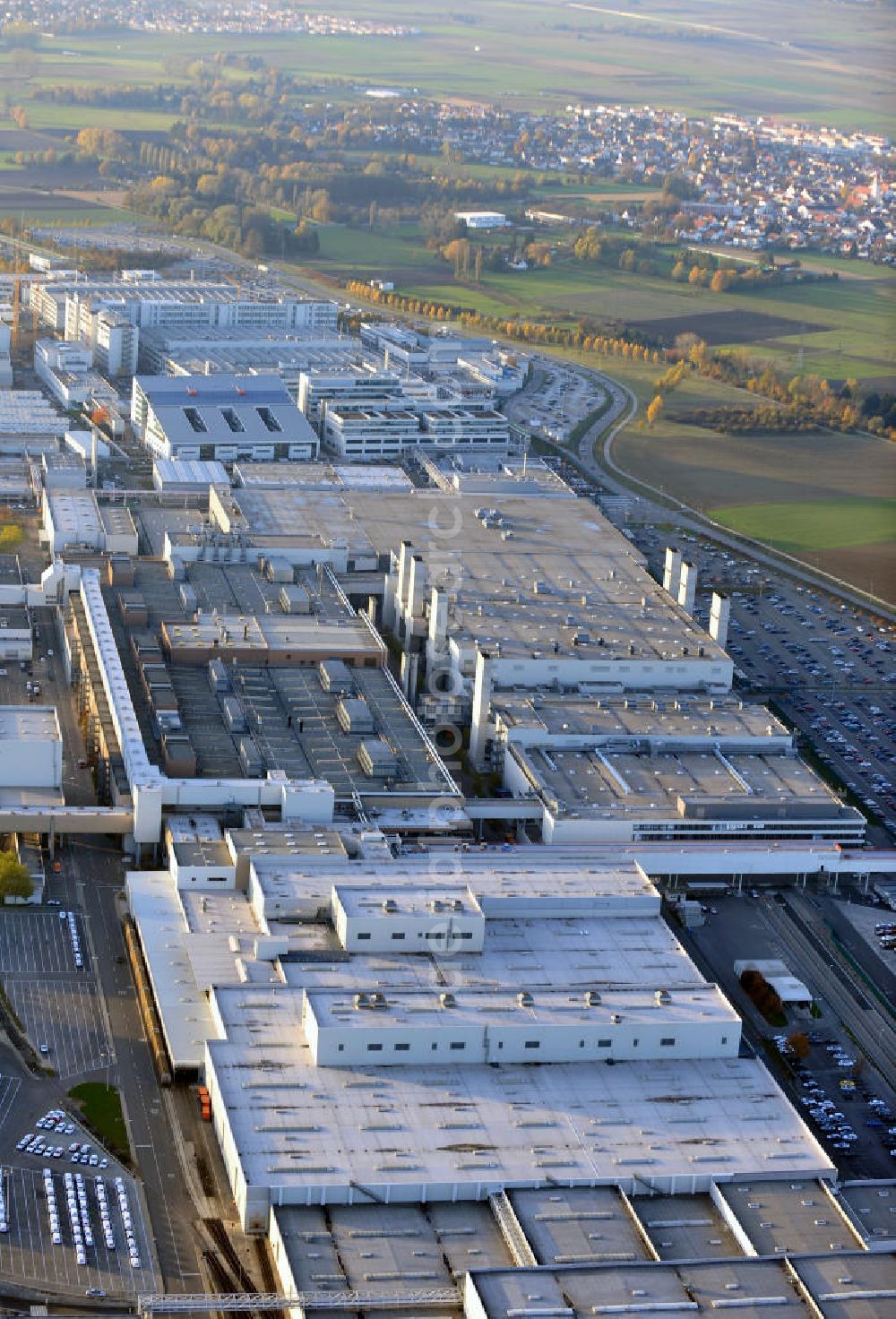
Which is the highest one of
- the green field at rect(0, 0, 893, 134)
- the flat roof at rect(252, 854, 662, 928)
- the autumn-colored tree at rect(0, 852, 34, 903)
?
the green field at rect(0, 0, 893, 134)

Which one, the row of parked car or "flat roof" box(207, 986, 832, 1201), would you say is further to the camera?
the row of parked car

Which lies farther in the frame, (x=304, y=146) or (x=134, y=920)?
(x=304, y=146)

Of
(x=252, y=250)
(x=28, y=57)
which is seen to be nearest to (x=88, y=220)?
(x=252, y=250)

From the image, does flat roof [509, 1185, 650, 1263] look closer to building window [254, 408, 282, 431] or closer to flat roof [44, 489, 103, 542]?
flat roof [44, 489, 103, 542]

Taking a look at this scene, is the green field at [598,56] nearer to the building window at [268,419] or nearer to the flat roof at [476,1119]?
the building window at [268,419]

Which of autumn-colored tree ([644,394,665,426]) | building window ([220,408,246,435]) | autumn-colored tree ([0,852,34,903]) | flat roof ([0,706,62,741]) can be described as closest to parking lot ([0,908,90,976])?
autumn-colored tree ([0,852,34,903])

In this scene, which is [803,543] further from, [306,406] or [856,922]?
[856,922]
